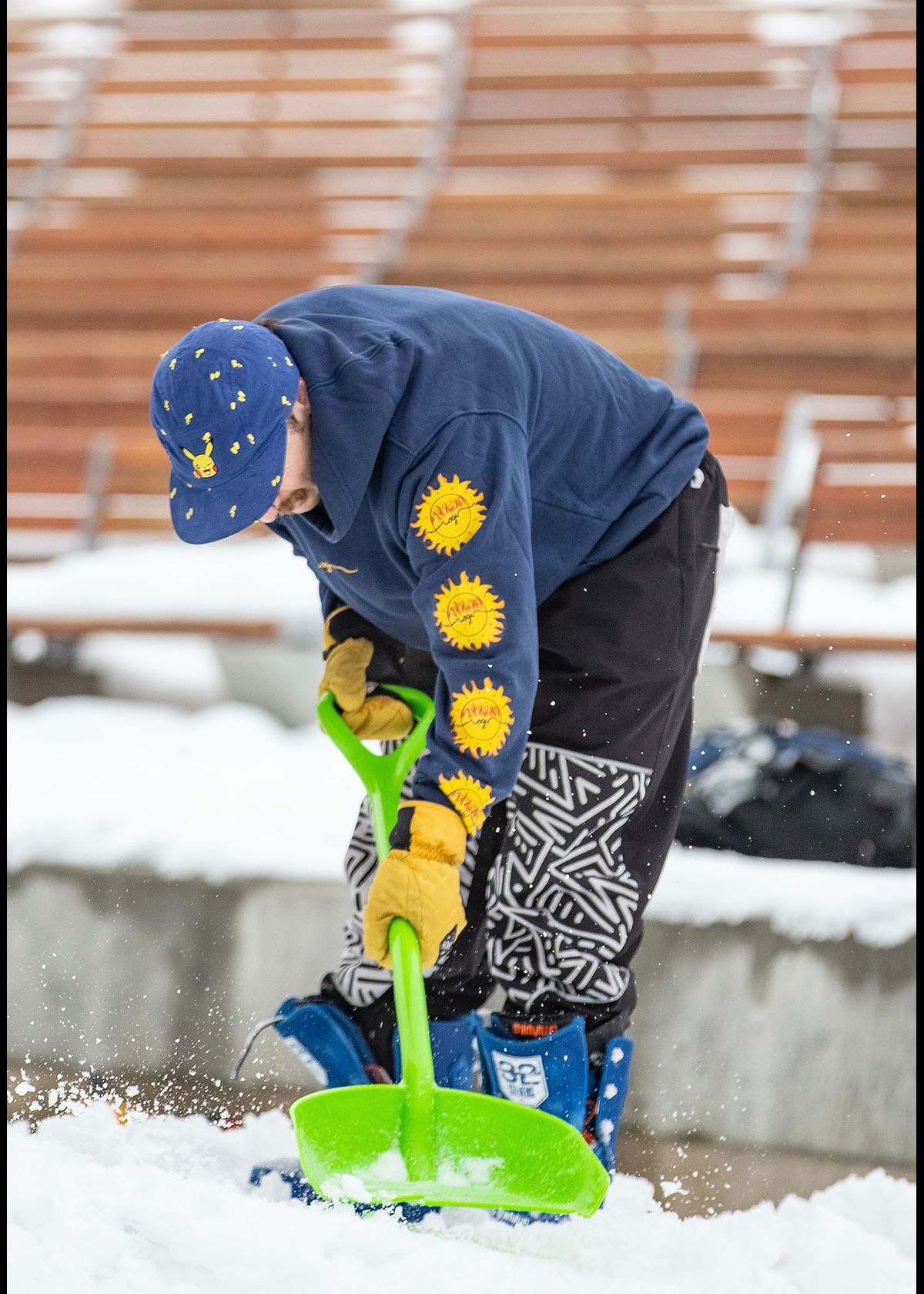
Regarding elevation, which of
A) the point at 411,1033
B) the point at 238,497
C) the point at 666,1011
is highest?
the point at 238,497

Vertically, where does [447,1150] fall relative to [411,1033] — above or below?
below

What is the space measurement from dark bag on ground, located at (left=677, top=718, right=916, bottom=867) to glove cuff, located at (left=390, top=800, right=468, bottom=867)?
3.67ft

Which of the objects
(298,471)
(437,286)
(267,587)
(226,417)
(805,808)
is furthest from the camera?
(437,286)

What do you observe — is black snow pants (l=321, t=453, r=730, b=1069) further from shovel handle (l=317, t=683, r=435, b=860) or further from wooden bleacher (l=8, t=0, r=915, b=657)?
wooden bleacher (l=8, t=0, r=915, b=657)

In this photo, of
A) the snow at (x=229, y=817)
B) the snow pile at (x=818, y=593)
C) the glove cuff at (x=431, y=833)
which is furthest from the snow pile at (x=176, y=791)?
the snow pile at (x=818, y=593)

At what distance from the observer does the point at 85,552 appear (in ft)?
11.3

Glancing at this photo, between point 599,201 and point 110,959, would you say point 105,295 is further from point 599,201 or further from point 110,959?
point 110,959

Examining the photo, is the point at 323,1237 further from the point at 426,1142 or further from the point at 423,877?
the point at 423,877

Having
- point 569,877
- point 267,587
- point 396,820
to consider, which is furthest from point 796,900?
point 267,587

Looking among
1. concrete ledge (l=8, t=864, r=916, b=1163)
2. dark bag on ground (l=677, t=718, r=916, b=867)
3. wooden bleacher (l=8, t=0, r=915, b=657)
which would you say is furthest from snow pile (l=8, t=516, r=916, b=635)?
concrete ledge (l=8, t=864, r=916, b=1163)

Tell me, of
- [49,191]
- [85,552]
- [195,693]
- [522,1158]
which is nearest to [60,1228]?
[522,1158]

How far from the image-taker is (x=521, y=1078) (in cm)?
138

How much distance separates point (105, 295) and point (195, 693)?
5.45 feet

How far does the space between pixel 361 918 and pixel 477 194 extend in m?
3.52
